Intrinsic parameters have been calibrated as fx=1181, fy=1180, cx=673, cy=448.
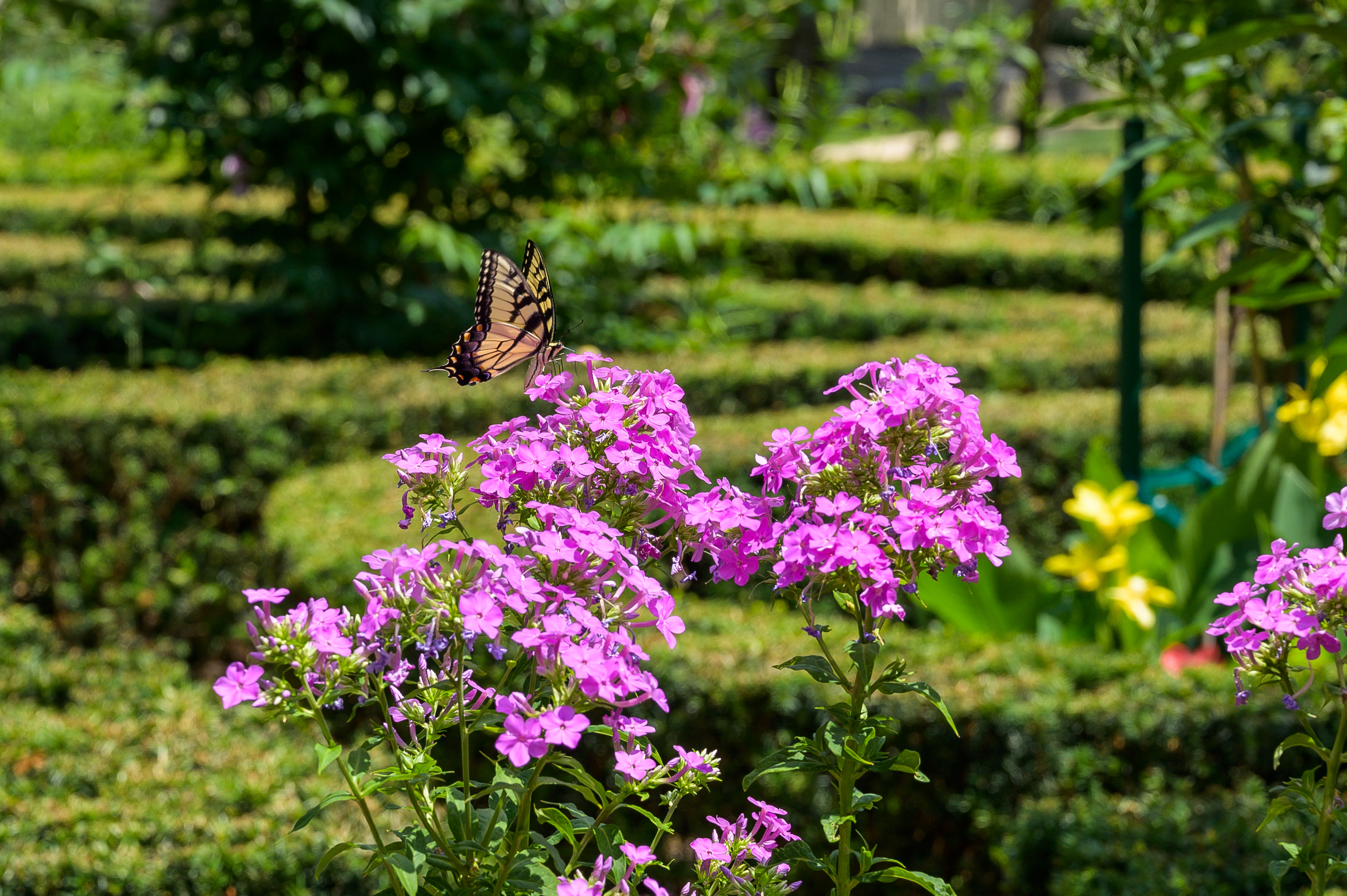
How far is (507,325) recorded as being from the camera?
1.89 m

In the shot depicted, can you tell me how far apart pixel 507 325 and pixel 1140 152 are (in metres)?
1.78

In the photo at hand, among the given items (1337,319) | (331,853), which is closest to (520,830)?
(331,853)

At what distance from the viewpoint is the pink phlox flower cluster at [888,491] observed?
44.0 inches

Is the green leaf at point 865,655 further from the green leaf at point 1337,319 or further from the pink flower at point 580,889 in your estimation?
the green leaf at point 1337,319

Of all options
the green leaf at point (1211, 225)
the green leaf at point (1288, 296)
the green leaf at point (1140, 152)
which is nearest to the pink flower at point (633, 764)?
the green leaf at point (1211, 225)

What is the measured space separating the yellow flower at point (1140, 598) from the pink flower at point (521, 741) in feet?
7.88

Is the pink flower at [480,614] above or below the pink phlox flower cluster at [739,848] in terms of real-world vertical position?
above

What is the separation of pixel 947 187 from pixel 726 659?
29.2 feet

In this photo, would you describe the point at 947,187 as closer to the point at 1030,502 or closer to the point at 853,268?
the point at 853,268

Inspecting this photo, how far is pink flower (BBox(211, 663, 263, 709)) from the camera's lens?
3.52 feet

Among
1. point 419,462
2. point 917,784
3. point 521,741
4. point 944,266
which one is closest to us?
point 521,741

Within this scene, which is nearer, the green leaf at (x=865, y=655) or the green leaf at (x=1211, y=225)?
the green leaf at (x=865, y=655)

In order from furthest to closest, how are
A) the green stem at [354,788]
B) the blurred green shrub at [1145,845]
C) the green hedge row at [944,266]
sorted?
the green hedge row at [944,266], the blurred green shrub at [1145,845], the green stem at [354,788]

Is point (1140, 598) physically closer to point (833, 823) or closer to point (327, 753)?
point (833, 823)
